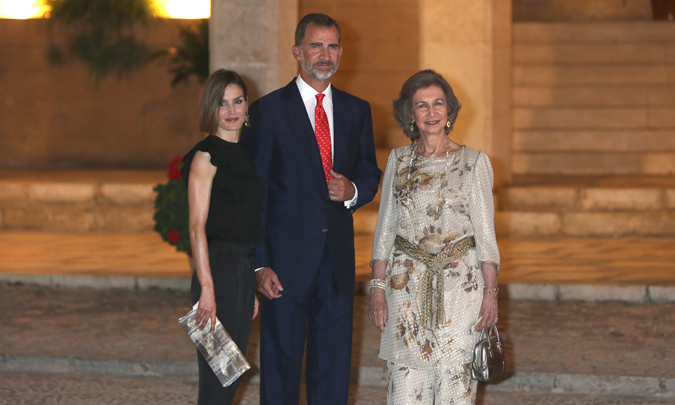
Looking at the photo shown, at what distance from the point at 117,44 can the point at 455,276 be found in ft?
39.7

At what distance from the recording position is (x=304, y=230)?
13.7 feet

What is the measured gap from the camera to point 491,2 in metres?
11.1

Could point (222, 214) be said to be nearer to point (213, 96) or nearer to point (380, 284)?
point (213, 96)

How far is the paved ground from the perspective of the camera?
5.74 metres

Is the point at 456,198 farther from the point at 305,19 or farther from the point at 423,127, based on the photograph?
the point at 305,19

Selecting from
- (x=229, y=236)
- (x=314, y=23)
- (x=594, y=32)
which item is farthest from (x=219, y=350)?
(x=594, y=32)

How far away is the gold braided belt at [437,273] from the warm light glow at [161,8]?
11807 millimetres

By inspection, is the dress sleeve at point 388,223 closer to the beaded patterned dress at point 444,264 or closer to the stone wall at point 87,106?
the beaded patterned dress at point 444,264

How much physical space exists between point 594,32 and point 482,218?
10994 millimetres

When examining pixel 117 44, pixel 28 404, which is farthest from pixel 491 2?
pixel 28 404

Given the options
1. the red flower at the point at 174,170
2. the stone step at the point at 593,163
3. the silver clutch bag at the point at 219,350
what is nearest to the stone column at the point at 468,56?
the stone step at the point at 593,163

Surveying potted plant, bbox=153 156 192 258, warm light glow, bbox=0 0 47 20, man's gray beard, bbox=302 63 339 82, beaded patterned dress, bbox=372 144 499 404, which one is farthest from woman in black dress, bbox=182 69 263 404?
warm light glow, bbox=0 0 47 20

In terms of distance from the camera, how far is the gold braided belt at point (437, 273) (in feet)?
12.7

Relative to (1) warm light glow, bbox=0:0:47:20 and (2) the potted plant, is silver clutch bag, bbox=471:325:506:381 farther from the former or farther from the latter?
(1) warm light glow, bbox=0:0:47:20
